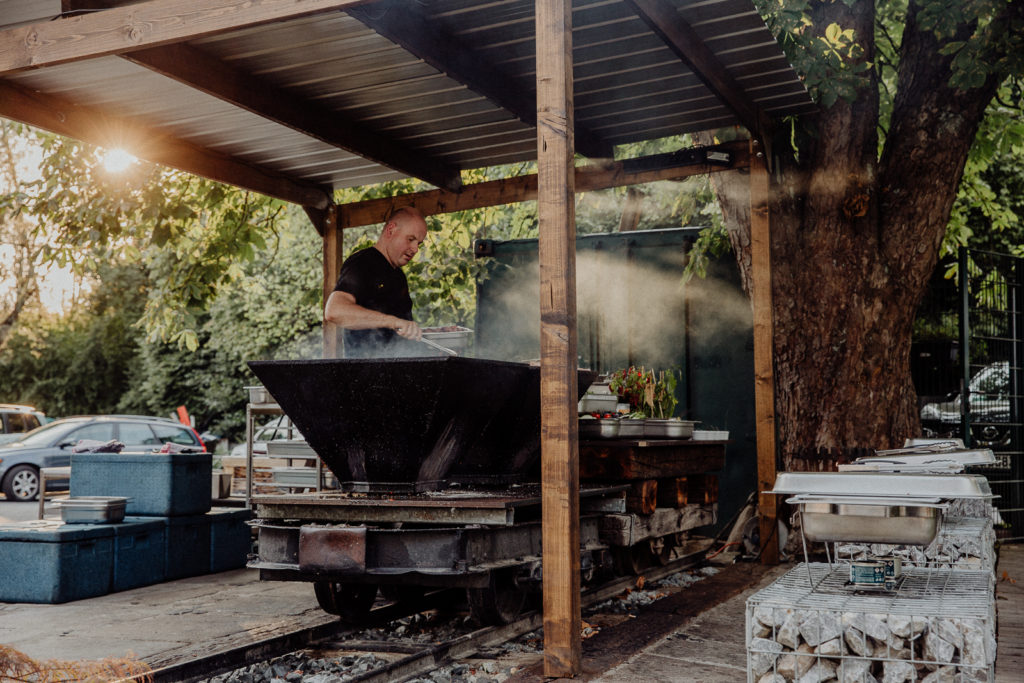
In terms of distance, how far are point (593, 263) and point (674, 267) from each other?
3.46 feet

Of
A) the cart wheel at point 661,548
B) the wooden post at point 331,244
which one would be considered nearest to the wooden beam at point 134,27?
the wooden post at point 331,244

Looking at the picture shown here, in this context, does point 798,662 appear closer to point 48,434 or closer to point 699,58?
point 699,58

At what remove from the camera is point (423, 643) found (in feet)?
19.9

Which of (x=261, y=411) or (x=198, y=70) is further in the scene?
(x=261, y=411)

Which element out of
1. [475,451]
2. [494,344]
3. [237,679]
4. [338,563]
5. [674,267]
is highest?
[674,267]

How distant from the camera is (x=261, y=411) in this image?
10.0 metres

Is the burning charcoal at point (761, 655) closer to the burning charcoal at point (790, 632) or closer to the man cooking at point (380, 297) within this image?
the burning charcoal at point (790, 632)

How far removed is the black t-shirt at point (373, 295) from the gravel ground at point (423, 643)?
6.12 ft

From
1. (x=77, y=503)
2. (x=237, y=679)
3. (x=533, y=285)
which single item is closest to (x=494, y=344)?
(x=533, y=285)

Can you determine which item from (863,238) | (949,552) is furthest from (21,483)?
(949,552)

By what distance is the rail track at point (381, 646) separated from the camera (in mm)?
4957

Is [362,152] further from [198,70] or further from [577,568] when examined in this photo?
[577,568]

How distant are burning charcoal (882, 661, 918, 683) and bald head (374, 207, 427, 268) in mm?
4450

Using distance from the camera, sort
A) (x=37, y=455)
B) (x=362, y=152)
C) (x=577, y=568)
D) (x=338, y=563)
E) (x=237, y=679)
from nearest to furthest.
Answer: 1. (x=577, y=568)
2. (x=237, y=679)
3. (x=338, y=563)
4. (x=362, y=152)
5. (x=37, y=455)
